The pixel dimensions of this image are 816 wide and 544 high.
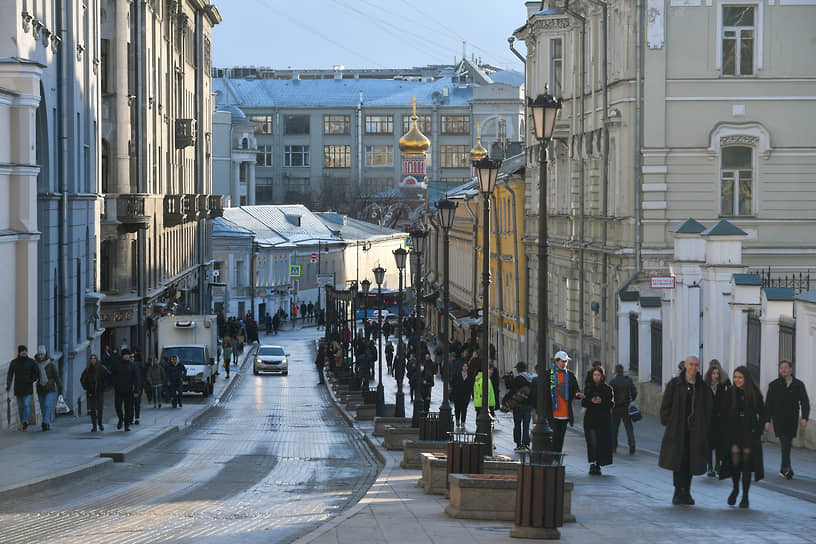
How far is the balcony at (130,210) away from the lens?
44.9 m

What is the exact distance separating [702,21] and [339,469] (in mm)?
15744

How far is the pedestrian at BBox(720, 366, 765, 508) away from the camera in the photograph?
46.2ft

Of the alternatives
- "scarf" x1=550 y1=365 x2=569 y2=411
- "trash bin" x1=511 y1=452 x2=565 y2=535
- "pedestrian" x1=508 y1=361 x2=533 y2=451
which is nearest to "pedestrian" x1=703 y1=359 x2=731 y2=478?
"trash bin" x1=511 y1=452 x2=565 y2=535

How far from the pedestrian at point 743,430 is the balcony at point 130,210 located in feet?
108

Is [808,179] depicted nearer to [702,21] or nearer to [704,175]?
[704,175]

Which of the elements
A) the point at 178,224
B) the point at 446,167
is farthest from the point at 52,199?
the point at 446,167

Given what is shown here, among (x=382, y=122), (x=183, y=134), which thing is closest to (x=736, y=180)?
(x=183, y=134)

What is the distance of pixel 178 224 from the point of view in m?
59.2

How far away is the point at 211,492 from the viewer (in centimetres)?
1694

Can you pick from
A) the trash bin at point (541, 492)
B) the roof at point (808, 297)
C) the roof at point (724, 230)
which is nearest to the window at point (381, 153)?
the roof at point (724, 230)

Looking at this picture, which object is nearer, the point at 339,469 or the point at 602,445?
the point at 602,445

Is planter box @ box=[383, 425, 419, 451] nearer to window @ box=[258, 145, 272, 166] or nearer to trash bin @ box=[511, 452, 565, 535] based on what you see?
trash bin @ box=[511, 452, 565, 535]

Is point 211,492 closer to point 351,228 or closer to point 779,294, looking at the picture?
point 779,294

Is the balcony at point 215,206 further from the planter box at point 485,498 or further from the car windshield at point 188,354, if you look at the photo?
the planter box at point 485,498
